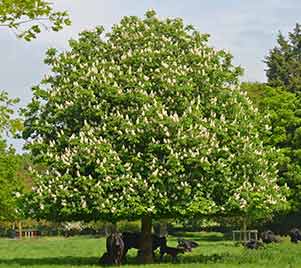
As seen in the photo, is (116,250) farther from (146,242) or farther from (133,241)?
(146,242)

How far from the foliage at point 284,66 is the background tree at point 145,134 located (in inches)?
2166

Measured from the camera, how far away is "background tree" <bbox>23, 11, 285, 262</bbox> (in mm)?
32625

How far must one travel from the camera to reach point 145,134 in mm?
33312

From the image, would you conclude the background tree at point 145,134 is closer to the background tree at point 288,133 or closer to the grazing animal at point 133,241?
the grazing animal at point 133,241

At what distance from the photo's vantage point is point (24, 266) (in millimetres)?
32000

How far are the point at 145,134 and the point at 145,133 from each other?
1.7 inches

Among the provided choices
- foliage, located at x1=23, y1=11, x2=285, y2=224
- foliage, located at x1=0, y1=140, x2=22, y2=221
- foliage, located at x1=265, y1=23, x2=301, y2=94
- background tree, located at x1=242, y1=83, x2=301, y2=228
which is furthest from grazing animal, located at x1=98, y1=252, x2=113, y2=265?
foliage, located at x1=265, y1=23, x2=301, y2=94

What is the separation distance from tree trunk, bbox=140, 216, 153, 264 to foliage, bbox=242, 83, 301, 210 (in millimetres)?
30776

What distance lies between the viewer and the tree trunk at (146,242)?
115 ft

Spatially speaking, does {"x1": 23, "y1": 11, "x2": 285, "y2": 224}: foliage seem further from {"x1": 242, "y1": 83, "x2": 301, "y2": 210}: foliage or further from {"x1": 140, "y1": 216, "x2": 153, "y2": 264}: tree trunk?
→ {"x1": 242, "y1": 83, "x2": 301, "y2": 210}: foliage

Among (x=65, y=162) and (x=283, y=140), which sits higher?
(x=283, y=140)

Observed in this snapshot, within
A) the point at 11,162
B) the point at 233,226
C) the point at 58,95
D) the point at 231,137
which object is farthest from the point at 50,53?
the point at 233,226

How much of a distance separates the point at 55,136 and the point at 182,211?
736 centimetres

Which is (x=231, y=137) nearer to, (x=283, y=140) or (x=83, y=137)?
(x=83, y=137)
